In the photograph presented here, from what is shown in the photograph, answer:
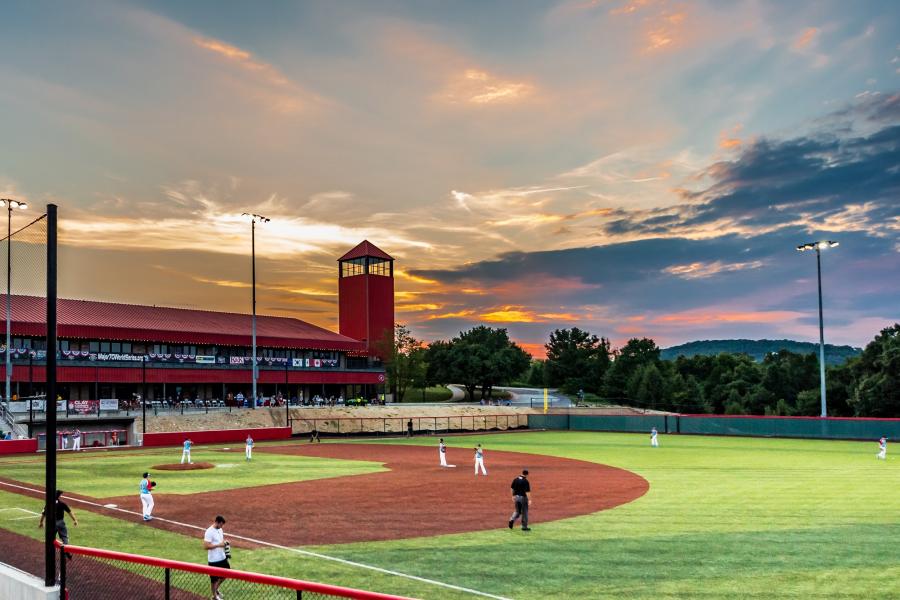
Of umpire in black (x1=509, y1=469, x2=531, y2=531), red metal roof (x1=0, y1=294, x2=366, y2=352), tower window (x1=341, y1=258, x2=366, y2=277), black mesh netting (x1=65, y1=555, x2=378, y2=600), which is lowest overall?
black mesh netting (x1=65, y1=555, x2=378, y2=600)

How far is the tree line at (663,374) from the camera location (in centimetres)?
8594

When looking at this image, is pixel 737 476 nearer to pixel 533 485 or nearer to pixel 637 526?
pixel 533 485

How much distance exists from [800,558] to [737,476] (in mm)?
17413

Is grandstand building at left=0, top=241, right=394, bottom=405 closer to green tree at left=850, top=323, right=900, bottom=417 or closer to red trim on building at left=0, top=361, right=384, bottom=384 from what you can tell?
red trim on building at left=0, top=361, right=384, bottom=384

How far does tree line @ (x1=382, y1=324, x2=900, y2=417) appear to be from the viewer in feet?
282

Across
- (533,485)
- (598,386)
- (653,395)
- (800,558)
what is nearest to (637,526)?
(800,558)

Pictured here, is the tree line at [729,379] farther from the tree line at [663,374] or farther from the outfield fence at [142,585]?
the outfield fence at [142,585]

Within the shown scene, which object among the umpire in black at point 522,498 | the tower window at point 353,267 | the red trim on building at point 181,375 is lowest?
the umpire in black at point 522,498

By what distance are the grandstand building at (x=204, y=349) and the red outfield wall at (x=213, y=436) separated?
3.81m

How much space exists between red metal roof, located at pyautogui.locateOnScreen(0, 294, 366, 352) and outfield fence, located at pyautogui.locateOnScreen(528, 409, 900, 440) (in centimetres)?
3302

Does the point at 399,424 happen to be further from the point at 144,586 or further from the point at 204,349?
the point at 144,586

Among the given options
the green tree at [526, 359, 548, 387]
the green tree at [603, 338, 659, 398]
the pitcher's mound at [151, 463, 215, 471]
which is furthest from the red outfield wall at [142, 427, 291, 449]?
the green tree at [526, 359, 548, 387]

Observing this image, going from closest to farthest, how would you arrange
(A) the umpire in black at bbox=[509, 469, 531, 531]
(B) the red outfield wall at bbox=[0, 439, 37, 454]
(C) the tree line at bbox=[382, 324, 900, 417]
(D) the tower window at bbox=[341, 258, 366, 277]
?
1. (A) the umpire in black at bbox=[509, 469, 531, 531]
2. (B) the red outfield wall at bbox=[0, 439, 37, 454]
3. (C) the tree line at bbox=[382, 324, 900, 417]
4. (D) the tower window at bbox=[341, 258, 366, 277]

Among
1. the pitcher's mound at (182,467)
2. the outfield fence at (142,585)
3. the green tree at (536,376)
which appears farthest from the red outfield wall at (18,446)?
the green tree at (536,376)
